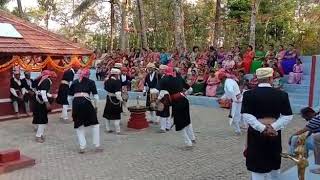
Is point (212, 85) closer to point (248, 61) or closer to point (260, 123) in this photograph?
point (248, 61)

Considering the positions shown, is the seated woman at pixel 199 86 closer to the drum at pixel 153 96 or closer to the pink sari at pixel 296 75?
the pink sari at pixel 296 75

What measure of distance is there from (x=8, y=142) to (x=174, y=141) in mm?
3627

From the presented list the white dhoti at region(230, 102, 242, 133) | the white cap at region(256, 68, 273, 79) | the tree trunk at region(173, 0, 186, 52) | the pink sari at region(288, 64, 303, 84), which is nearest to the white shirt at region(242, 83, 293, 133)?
the white cap at region(256, 68, 273, 79)

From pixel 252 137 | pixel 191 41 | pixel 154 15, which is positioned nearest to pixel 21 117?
pixel 252 137

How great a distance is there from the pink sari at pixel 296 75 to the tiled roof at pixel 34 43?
7.01 metres

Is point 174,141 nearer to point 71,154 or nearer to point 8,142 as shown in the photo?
point 71,154

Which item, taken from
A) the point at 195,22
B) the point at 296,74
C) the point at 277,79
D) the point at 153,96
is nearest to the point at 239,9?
the point at 195,22

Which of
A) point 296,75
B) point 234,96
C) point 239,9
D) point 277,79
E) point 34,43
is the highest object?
point 239,9

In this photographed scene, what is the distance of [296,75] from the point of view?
1502 cm

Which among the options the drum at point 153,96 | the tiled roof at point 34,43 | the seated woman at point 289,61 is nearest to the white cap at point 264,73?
the drum at point 153,96

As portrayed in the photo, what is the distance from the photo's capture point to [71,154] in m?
8.47

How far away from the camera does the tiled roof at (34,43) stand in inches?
485

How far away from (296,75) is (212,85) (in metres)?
2.95

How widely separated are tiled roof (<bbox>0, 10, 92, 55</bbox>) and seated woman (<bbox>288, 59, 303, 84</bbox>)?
701 centimetres
